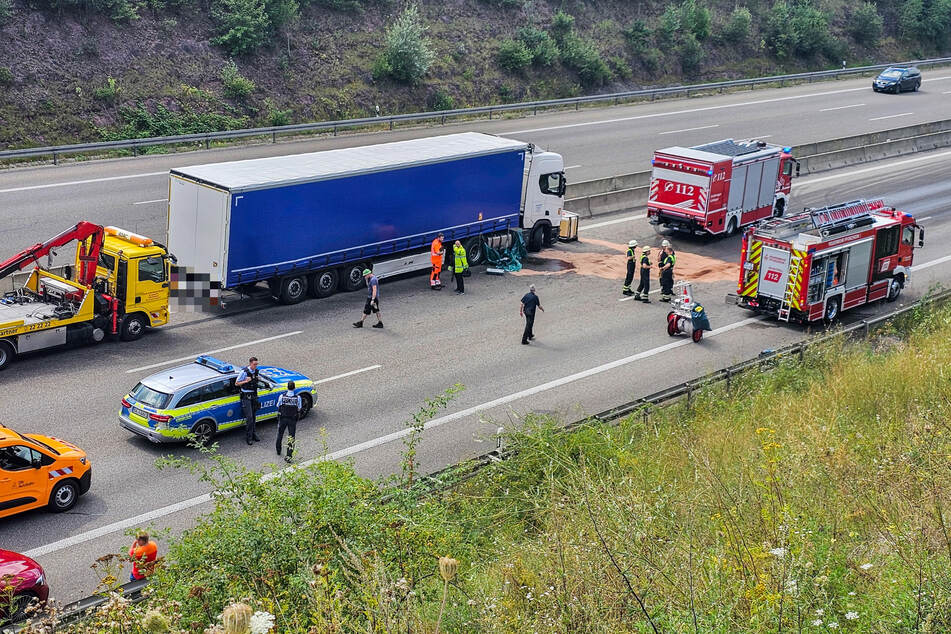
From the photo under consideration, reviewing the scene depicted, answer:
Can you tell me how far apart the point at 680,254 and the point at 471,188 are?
712 centimetres

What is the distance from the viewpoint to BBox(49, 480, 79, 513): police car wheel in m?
15.0

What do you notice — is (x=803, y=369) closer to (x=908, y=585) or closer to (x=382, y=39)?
(x=908, y=585)

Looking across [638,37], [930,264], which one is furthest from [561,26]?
[930,264]

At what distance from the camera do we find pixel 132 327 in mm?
22203

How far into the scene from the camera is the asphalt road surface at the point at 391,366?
51.3ft

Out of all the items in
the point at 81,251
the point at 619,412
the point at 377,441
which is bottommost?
the point at 377,441

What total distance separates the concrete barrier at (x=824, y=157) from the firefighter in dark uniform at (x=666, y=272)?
7810mm

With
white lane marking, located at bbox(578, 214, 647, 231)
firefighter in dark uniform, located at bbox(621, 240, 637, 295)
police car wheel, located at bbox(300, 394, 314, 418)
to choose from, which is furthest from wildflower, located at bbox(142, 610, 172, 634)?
white lane marking, located at bbox(578, 214, 647, 231)

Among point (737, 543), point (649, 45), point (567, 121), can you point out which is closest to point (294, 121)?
point (567, 121)

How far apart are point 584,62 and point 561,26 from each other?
9.12ft

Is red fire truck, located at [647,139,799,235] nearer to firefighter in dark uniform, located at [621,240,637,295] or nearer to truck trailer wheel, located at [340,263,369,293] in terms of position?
firefighter in dark uniform, located at [621,240,637,295]

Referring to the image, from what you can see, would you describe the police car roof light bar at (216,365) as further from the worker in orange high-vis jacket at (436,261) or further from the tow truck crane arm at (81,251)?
the worker in orange high-vis jacket at (436,261)

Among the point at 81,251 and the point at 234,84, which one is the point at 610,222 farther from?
the point at 81,251

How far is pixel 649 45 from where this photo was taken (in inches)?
2384
